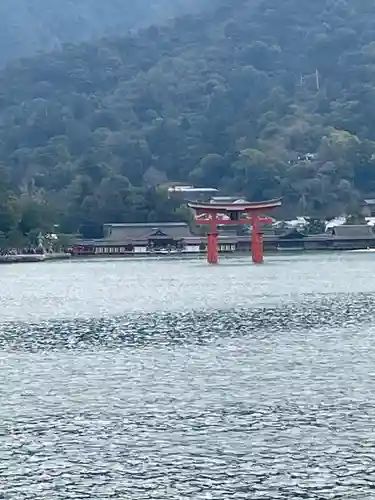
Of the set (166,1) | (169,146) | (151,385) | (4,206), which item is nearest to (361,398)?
(151,385)

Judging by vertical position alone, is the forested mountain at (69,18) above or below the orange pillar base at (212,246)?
above

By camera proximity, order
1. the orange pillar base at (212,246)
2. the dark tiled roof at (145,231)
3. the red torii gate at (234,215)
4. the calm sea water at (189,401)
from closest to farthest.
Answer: the calm sea water at (189,401) < the red torii gate at (234,215) < the orange pillar base at (212,246) < the dark tiled roof at (145,231)

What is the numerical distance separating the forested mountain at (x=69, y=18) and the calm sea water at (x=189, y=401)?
119441mm

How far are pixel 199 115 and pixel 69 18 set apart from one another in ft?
192

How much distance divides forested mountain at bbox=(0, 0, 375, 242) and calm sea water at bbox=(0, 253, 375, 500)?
39.0 metres

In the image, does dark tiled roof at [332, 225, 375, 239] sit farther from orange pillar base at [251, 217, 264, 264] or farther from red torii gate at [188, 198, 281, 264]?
orange pillar base at [251, 217, 264, 264]

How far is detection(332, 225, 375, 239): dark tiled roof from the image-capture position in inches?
2640

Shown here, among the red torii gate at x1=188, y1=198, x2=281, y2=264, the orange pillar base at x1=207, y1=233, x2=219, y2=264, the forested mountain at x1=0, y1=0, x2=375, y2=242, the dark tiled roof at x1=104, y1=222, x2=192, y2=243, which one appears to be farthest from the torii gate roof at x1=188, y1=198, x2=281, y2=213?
the dark tiled roof at x1=104, y1=222, x2=192, y2=243

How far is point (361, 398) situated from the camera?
12305 millimetres

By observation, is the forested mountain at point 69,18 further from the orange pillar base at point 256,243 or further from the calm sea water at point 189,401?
the calm sea water at point 189,401

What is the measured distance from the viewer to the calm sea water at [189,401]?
9.32m

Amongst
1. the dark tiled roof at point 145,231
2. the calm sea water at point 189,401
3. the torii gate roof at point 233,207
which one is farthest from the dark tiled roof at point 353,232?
the calm sea water at point 189,401

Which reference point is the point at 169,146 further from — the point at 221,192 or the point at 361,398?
the point at 361,398

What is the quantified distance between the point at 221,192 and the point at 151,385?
68.4m
